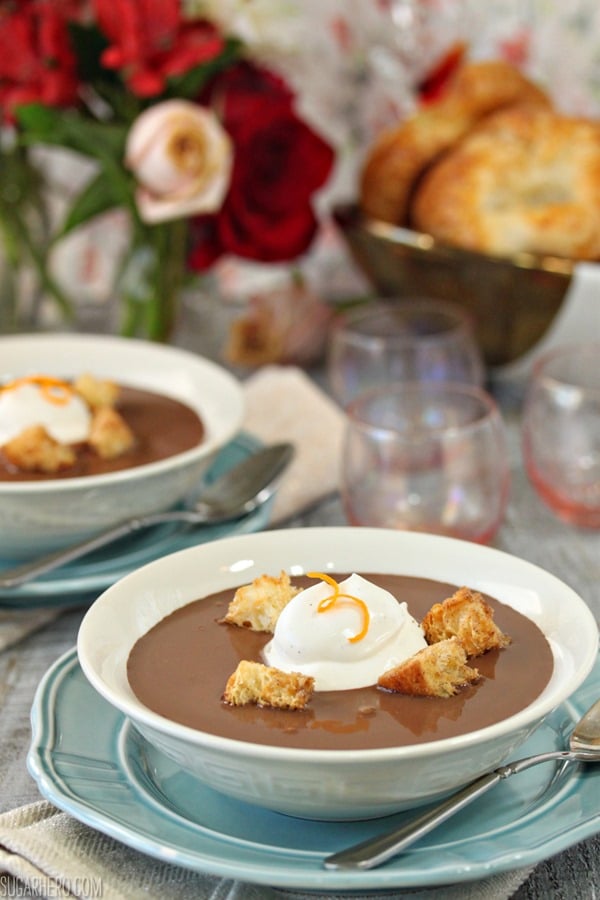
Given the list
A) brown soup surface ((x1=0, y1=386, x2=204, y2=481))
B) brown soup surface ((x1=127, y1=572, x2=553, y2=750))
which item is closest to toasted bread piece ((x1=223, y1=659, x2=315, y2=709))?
brown soup surface ((x1=127, y1=572, x2=553, y2=750))

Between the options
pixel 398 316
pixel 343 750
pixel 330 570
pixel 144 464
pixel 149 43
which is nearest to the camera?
pixel 343 750

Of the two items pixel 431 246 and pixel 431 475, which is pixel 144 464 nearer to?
pixel 431 475

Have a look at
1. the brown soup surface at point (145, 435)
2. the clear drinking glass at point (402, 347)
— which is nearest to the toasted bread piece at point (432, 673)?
the brown soup surface at point (145, 435)

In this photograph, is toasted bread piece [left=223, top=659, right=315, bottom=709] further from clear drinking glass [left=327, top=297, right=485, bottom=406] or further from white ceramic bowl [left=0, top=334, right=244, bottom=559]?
clear drinking glass [left=327, top=297, right=485, bottom=406]

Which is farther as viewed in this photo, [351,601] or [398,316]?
[398,316]

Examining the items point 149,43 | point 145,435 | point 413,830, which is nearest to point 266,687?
point 413,830

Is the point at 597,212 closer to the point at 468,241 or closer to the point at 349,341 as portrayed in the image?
the point at 468,241
